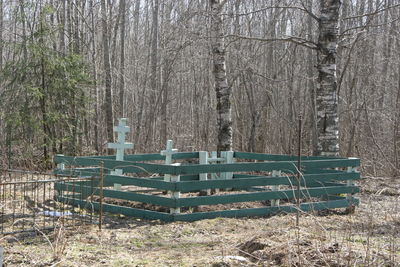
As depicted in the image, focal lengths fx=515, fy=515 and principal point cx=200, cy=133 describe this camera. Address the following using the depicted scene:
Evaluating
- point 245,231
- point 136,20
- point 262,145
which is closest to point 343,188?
point 245,231

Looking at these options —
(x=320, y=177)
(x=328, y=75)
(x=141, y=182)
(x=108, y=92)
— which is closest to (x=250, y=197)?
(x=320, y=177)

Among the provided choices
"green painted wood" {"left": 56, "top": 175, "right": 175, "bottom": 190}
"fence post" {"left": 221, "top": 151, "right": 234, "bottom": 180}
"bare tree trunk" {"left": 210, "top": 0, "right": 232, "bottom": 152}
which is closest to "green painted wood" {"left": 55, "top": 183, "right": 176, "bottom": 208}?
"green painted wood" {"left": 56, "top": 175, "right": 175, "bottom": 190}

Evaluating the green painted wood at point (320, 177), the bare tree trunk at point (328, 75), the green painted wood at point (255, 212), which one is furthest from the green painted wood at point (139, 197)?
the bare tree trunk at point (328, 75)

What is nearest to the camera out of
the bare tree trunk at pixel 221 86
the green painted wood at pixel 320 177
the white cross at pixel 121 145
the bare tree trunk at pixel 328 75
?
the green painted wood at pixel 320 177

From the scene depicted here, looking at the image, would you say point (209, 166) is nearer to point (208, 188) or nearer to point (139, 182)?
point (208, 188)

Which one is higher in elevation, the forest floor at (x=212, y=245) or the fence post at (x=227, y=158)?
the fence post at (x=227, y=158)

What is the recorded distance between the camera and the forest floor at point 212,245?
17.4 ft

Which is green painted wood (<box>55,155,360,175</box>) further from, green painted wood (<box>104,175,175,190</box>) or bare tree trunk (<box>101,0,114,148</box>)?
bare tree trunk (<box>101,0,114,148</box>)

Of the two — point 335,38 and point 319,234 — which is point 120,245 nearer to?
point 319,234

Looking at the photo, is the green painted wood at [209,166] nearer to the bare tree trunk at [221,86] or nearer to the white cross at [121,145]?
the white cross at [121,145]

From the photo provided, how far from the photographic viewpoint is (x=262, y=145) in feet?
65.2

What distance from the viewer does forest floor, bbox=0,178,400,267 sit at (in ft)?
17.4

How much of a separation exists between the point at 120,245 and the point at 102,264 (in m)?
1.05

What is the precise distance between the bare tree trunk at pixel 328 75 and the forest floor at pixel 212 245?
112 inches
